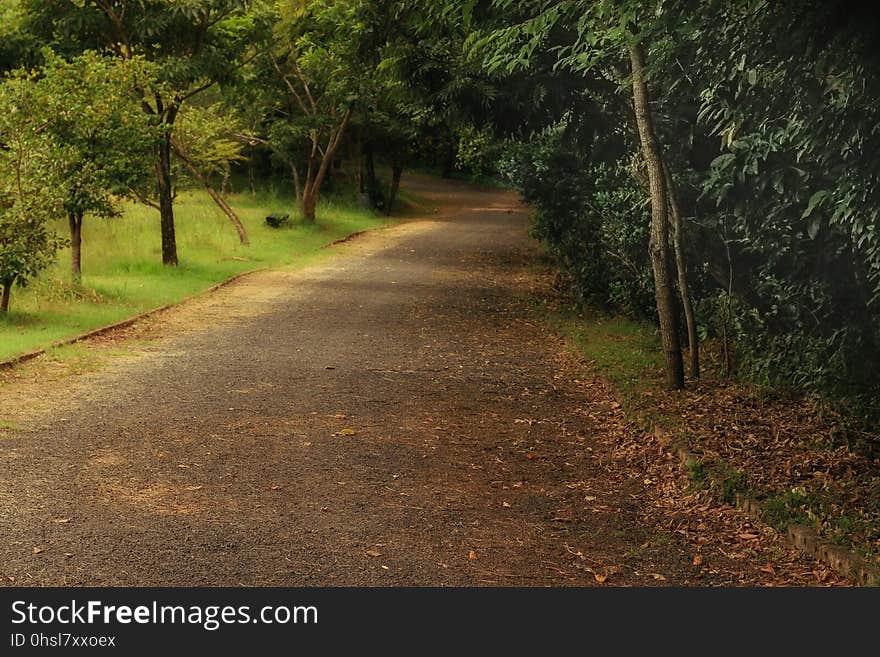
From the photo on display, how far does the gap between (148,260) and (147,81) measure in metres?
4.57

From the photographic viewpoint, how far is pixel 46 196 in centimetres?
1497

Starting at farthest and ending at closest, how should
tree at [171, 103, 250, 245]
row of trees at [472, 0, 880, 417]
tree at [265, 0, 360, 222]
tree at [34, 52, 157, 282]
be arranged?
tree at [171, 103, 250, 245] → tree at [265, 0, 360, 222] → tree at [34, 52, 157, 282] → row of trees at [472, 0, 880, 417]

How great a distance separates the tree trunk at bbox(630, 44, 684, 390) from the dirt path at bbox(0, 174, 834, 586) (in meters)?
0.68

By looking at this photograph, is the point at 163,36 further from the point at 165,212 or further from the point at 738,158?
the point at 738,158

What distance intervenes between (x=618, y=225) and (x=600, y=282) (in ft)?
10.4

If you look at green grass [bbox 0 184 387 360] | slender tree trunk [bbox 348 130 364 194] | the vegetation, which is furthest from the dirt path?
slender tree trunk [bbox 348 130 364 194]

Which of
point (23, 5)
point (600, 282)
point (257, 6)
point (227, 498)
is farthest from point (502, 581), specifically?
point (257, 6)

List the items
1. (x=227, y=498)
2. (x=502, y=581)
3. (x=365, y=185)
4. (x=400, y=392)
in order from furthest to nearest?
(x=365, y=185)
(x=400, y=392)
(x=227, y=498)
(x=502, y=581)

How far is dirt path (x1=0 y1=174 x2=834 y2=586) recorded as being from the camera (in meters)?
5.89

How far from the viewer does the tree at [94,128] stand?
57.2 feet

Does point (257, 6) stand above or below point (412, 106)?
above

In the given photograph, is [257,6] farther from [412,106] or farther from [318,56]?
[412,106]

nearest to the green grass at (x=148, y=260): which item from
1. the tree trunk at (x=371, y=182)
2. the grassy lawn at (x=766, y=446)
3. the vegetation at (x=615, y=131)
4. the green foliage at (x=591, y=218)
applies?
the vegetation at (x=615, y=131)

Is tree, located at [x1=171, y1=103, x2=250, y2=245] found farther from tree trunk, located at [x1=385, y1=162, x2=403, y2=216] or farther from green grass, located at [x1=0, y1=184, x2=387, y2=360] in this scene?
tree trunk, located at [x1=385, y1=162, x2=403, y2=216]
